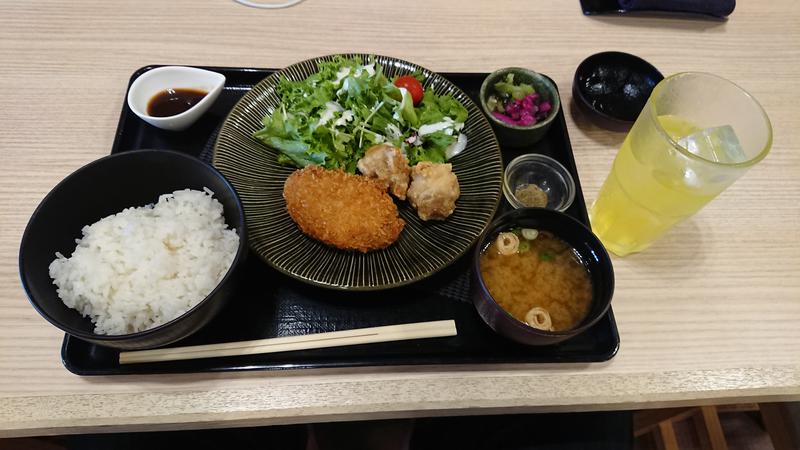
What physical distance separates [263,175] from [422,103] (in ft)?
2.02

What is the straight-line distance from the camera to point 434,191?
5.07ft

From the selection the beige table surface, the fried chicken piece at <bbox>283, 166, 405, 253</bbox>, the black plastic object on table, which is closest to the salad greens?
the fried chicken piece at <bbox>283, 166, 405, 253</bbox>

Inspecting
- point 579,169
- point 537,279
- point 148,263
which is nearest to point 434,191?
point 537,279

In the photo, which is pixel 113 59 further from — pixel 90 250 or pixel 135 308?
pixel 135 308

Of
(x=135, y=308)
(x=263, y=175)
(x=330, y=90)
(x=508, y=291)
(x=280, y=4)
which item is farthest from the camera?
(x=280, y=4)

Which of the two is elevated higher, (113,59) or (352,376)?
(113,59)

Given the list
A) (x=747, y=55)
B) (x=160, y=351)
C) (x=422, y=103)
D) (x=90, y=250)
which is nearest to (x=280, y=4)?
(x=422, y=103)

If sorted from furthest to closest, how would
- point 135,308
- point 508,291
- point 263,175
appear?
point 263,175 < point 508,291 < point 135,308

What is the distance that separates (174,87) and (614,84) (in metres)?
1.63

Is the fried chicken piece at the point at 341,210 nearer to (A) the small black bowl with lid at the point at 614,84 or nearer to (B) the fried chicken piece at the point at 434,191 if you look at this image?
(B) the fried chicken piece at the point at 434,191

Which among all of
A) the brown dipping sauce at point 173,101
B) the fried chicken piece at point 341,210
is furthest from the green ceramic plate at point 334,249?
the brown dipping sauce at point 173,101

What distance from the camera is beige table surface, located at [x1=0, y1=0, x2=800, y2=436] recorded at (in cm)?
126

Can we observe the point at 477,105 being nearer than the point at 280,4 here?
Yes

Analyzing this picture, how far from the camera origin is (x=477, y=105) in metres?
1.81
